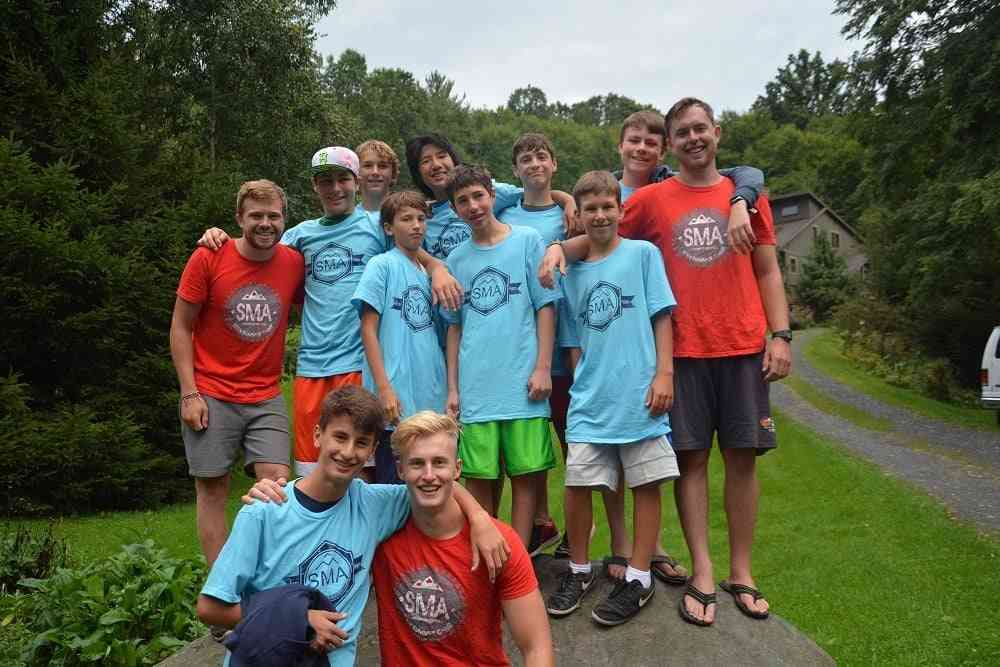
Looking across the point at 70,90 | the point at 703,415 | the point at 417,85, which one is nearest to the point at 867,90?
the point at 70,90

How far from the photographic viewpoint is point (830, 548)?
35.8 ft

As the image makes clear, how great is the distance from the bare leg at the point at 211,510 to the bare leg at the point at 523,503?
169 centimetres

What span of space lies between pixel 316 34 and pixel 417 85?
157 feet

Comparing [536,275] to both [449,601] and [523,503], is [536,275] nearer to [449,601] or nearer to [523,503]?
[523,503]

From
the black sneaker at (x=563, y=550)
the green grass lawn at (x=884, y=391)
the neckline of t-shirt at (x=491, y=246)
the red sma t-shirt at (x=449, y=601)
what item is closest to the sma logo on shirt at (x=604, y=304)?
the neckline of t-shirt at (x=491, y=246)

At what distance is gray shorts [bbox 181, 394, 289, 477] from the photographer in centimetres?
469

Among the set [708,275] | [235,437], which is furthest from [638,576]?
[235,437]

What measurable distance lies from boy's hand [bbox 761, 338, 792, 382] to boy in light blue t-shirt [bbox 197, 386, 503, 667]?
1775mm

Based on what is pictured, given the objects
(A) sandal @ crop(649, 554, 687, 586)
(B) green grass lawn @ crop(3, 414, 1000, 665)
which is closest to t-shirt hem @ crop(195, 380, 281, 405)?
(A) sandal @ crop(649, 554, 687, 586)

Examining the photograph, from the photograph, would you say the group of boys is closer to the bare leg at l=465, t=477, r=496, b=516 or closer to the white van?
the bare leg at l=465, t=477, r=496, b=516

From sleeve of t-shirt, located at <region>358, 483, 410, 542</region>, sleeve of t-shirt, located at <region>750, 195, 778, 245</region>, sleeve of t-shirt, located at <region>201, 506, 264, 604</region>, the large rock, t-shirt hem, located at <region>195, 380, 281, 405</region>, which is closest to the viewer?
sleeve of t-shirt, located at <region>201, 506, 264, 604</region>

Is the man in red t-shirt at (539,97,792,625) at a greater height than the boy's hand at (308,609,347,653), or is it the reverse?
the man in red t-shirt at (539,97,792,625)

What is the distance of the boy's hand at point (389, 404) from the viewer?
4.24 m

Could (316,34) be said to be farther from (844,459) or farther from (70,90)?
A: (844,459)
